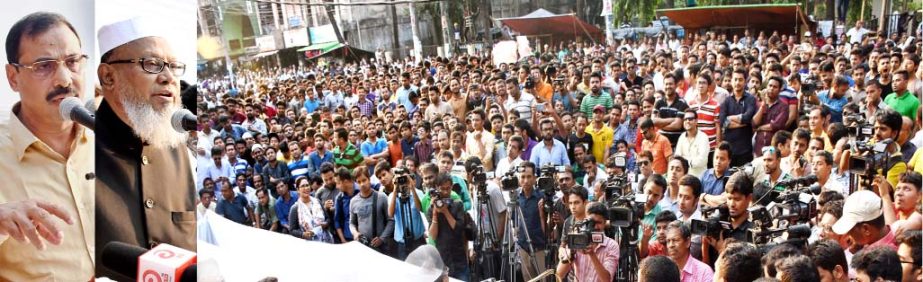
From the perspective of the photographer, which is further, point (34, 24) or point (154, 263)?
point (34, 24)

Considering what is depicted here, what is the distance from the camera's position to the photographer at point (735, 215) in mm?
2514

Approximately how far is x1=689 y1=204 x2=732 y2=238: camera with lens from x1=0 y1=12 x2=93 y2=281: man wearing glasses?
1.87 metres

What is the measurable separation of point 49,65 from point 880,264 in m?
2.43

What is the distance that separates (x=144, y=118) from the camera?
10.2ft

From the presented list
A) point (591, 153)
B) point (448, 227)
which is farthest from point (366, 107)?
point (591, 153)

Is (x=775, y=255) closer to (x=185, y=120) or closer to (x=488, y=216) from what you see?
(x=488, y=216)

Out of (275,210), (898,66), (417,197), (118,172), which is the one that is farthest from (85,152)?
(898,66)

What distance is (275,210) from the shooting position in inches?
149

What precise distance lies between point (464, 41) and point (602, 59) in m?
0.54

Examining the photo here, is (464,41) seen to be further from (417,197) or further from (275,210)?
(275,210)

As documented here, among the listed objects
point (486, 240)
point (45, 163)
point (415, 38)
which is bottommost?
point (486, 240)

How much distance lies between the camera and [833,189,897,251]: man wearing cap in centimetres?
233

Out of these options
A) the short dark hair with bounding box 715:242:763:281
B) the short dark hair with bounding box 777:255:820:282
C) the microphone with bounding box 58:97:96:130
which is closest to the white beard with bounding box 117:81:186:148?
the microphone with bounding box 58:97:96:130

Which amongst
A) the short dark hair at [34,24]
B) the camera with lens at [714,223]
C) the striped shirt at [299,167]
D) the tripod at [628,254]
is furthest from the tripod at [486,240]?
the short dark hair at [34,24]
